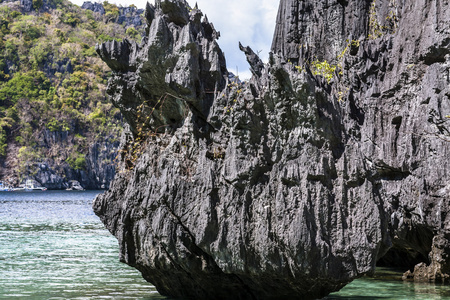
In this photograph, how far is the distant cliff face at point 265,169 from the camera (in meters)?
7.01

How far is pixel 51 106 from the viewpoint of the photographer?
14050cm

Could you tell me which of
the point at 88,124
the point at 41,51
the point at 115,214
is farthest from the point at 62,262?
the point at 41,51

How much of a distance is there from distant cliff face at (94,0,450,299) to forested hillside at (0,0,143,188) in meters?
121

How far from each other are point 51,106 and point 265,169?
141m

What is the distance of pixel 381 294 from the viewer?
9.63 meters

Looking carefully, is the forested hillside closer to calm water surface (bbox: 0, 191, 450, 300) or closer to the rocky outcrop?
the rocky outcrop

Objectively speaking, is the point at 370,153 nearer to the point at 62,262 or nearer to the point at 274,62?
the point at 274,62

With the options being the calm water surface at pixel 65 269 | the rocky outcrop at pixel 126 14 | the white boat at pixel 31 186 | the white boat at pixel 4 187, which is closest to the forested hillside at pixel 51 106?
the white boat at pixel 31 186

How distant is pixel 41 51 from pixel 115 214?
154081mm

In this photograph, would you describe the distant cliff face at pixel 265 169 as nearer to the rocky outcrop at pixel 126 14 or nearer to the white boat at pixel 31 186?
the white boat at pixel 31 186

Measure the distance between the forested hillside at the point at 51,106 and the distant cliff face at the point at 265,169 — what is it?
121 metres

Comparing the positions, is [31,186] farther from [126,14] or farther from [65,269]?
[65,269]

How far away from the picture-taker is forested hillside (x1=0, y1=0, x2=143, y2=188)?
431ft

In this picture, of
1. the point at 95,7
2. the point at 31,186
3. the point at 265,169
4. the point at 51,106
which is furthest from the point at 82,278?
the point at 95,7
